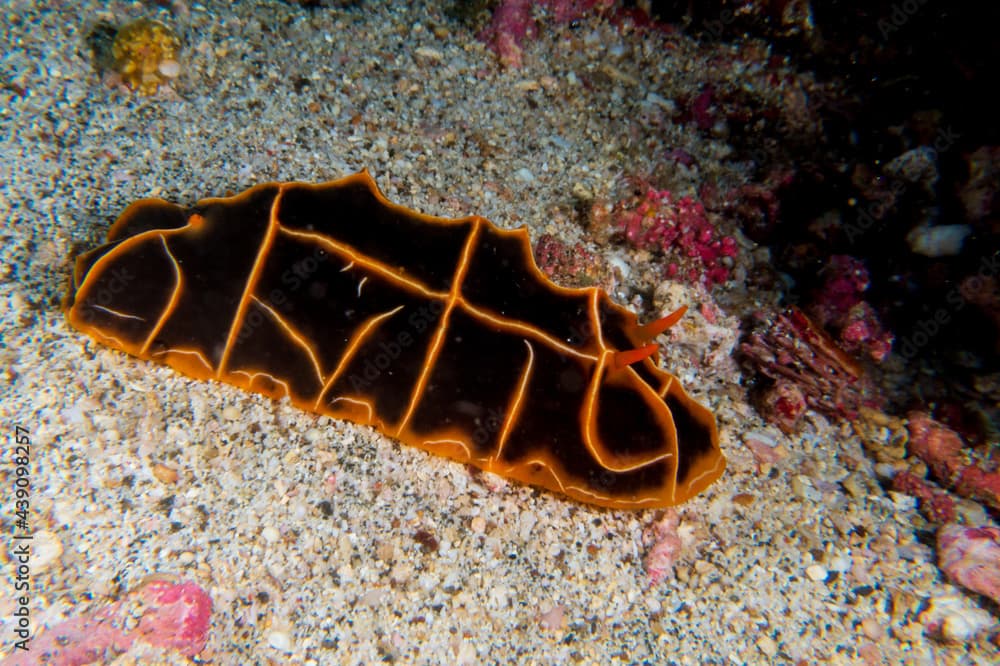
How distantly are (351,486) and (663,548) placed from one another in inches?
83.8

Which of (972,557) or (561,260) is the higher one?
(561,260)

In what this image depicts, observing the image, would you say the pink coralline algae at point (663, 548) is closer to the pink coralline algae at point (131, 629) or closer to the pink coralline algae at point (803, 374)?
Result: the pink coralline algae at point (803, 374)

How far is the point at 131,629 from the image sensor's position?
2.69 metres

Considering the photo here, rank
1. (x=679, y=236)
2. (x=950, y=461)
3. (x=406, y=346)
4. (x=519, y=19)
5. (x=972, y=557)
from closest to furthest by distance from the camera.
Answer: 1. (x=972, y=557)
2. (x=406, y=346)
3. (x=950, y=461)
4. (x=679, y=236)
5. (x=519, y=19)

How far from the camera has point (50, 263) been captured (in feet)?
12.2

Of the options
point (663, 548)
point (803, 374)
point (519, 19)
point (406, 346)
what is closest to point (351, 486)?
point (406, 346)

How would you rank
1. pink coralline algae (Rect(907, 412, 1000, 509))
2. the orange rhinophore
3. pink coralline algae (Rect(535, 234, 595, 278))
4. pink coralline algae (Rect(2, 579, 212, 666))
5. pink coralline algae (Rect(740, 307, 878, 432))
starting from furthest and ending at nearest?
1. pink coralline algae (Rect(535, 234, 595, 278))
2. pink coralline algae (Rect(740, 307, 878, 432))
3. pink coralline algae (Rect(907, 412, 1000, 509))
4. the orange rhinophore
5. pink coralline algae (Rect(2, 579, 212, 666))

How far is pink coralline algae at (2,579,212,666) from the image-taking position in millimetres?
2543

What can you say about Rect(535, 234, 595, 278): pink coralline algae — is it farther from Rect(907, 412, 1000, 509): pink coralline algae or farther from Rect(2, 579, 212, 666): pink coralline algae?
Rect(2, 579, 212, 666): pink coralline algae

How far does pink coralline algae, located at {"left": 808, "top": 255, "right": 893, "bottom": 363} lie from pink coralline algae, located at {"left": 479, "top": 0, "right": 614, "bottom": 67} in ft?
12.2

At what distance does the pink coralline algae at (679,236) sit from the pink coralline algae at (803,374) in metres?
0.71

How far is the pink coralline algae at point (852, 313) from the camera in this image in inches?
164

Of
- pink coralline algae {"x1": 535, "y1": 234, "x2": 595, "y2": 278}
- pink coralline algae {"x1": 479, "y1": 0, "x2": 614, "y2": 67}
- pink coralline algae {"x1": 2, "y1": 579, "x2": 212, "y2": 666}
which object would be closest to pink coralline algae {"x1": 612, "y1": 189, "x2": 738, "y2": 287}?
pink coralline algae {"x1": 535, "y1": 234, "x2": 595, "y2": 278}

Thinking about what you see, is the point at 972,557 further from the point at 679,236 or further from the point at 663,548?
the point at 679,236
